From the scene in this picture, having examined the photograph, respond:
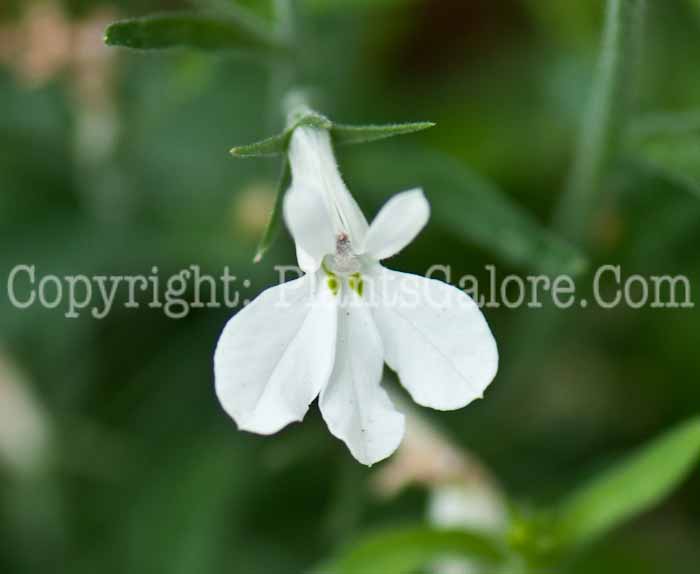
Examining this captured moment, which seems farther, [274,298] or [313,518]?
[313,518]

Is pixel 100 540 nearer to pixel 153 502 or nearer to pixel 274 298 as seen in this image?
pixel 153 502

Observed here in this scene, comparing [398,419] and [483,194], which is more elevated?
[483,194]

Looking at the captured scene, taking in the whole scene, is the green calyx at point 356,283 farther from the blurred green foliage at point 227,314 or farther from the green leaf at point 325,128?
the blurred green foliage at point 227,314

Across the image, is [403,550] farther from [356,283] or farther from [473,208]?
[473,208]

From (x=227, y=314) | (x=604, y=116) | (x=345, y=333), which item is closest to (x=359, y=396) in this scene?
(x=345, y=333)

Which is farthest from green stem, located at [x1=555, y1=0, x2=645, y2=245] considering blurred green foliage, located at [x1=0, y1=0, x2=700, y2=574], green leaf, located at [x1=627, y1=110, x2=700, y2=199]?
blurred green foliage, located at [x1=0, y1=0, x2=700, y2=574]

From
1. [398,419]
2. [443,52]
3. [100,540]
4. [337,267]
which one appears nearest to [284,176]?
[337,267]
